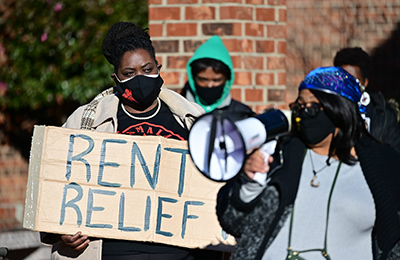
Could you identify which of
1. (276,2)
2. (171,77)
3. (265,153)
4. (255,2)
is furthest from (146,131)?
(276,2)

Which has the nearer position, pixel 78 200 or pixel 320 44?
pixel 78 200

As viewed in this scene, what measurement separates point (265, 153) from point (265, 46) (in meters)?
2.33

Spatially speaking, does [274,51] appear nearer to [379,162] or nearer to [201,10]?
[201,10]

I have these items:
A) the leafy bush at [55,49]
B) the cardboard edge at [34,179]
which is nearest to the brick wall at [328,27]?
the leafy bush at [55,49]

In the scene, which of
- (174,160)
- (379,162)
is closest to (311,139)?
(379,162)

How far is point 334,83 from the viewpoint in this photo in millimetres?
2486

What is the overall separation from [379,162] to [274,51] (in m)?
2.28

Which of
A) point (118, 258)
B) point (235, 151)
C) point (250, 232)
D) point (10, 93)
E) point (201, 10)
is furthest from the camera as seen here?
point (10, 93)

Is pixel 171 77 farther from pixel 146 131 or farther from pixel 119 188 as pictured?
pixel 119 188

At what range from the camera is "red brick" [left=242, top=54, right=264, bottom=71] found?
4.55m

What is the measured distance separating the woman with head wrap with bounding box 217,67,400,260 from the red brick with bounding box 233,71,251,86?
2011 millimetres

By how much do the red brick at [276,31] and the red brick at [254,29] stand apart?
0.07 metres

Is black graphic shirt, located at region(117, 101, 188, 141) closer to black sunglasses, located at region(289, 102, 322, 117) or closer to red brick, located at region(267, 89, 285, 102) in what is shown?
black sunglasses, located at region(289, 102, 322, 117)

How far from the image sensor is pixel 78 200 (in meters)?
3.09
